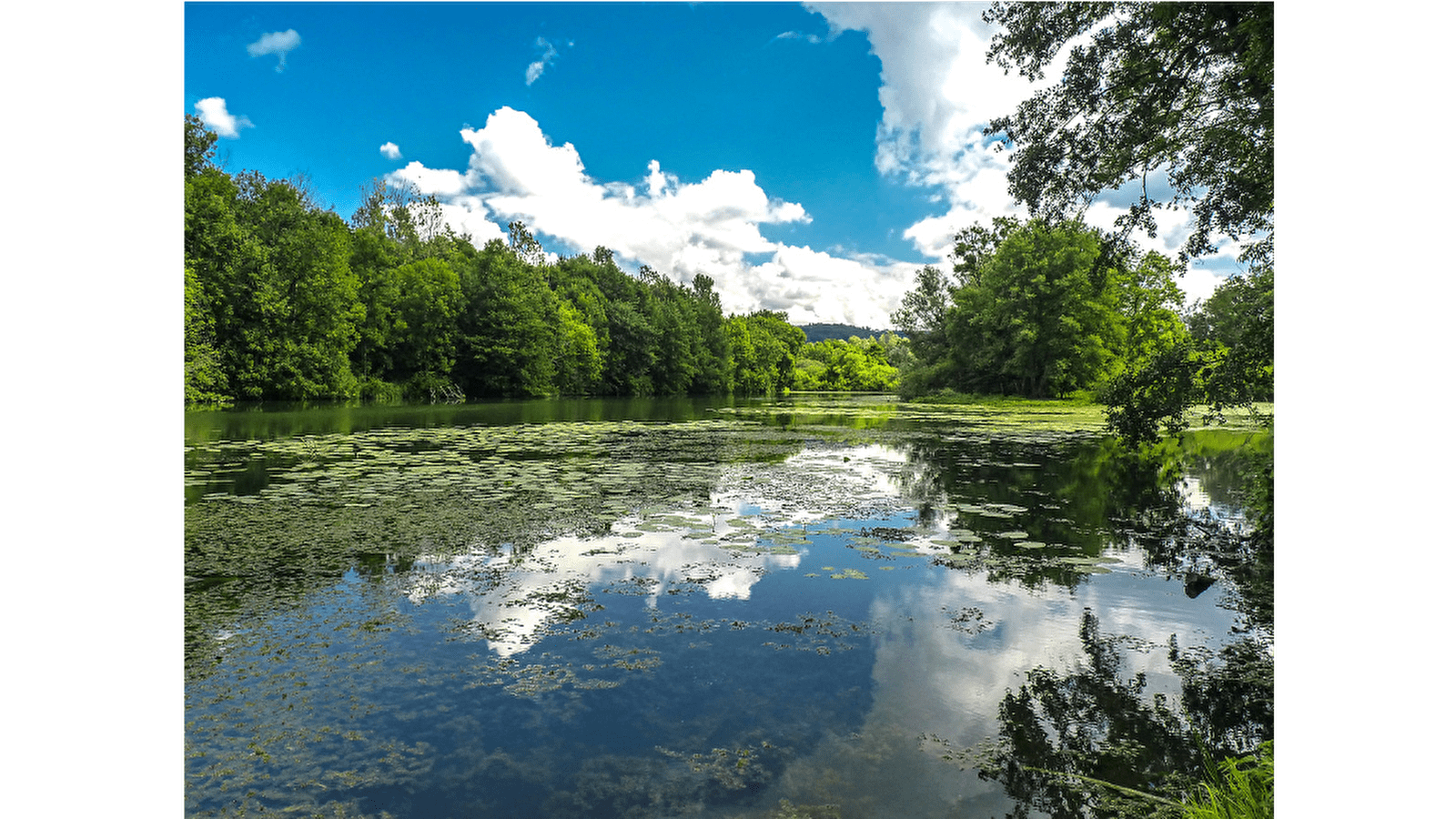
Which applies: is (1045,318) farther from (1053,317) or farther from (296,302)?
(296,302)

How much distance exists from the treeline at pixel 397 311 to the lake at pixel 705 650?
1772cm

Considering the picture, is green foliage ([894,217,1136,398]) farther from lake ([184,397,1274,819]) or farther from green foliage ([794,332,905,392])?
green foliage ([794,332,905,392])

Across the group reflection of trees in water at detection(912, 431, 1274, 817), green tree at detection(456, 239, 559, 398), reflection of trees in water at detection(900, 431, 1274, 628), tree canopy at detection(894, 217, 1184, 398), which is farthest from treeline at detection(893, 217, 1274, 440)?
green tree at detection(456, 239, 559, 398)

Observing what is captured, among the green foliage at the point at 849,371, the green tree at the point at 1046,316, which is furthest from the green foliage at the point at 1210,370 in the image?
the green foliage at the point at 849,371

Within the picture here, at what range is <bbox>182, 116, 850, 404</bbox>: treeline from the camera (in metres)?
29.3

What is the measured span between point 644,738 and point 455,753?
2.64 ft

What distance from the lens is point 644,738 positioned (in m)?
3.12

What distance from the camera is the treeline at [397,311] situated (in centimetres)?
2928

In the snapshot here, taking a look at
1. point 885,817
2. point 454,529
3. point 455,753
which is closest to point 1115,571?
point 885,817

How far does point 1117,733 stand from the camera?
321 cm

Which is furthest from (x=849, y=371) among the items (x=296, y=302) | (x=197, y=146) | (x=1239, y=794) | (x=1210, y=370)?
(x=1239, y=794)

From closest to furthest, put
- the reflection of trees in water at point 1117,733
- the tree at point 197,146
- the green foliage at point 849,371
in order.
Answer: the reflection of trees in water at point 1117,733 < the tree at point 197,146 < the green foliage at point 849,371

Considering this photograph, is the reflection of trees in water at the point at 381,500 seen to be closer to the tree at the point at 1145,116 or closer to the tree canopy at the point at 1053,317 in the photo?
the tree at the point at 1145,116

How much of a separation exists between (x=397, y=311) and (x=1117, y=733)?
1776 inches
